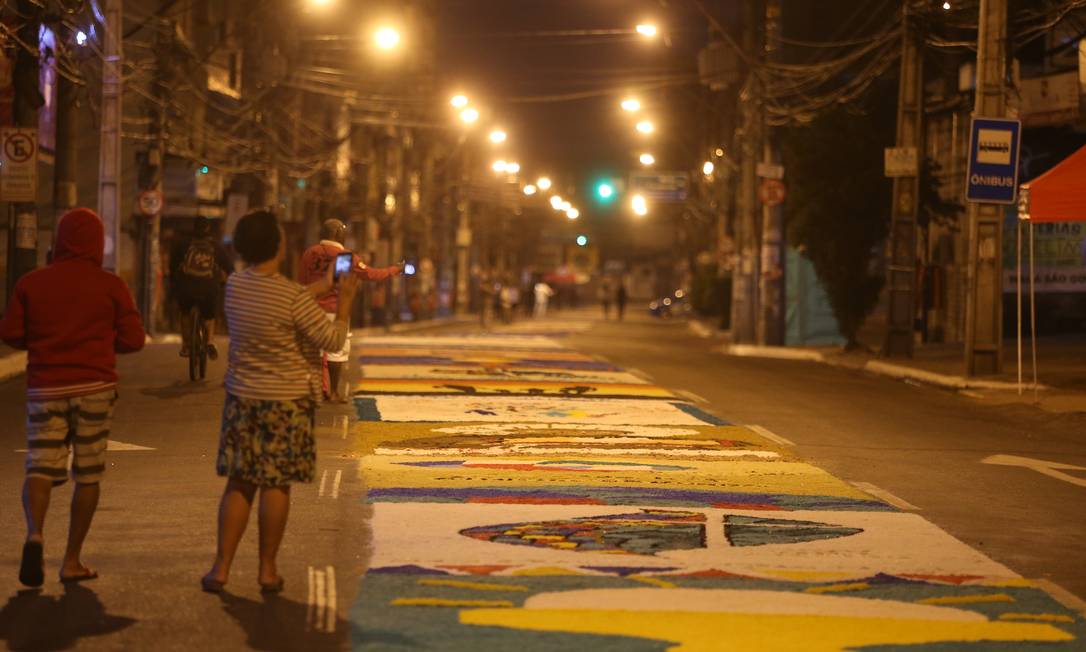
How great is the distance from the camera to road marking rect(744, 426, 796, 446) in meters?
16.1

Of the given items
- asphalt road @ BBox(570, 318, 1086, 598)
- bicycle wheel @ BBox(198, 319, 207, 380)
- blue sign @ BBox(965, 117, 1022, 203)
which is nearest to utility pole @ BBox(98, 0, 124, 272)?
asphalt road @ BBox(570, 318, 1086, 598)

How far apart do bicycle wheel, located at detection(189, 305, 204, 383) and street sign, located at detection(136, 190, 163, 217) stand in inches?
627

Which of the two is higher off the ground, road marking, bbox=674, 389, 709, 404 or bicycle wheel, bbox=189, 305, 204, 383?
bicycle wheel, bbox=189, 305, 204, 383

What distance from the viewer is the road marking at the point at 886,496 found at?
11.5 meters

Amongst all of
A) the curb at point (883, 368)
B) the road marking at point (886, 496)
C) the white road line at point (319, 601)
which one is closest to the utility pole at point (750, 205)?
the curb at point (883, 368)

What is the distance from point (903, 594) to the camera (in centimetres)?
829

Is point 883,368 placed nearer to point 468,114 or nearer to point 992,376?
point 992,376

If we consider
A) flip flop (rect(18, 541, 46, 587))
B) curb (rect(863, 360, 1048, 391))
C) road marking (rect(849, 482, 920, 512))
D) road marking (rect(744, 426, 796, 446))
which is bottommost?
Result: curb (rect(863, 360, 1048, 391))

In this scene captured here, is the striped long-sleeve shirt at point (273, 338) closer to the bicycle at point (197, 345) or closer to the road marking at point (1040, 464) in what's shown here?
the road marking at point (1040, 464)

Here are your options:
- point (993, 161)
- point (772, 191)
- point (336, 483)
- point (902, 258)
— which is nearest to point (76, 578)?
point (336, 483)

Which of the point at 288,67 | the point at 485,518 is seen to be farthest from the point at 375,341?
the point at 485,518

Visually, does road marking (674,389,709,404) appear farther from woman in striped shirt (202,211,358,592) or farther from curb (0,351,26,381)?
woman in striped shirt (202,211,358,592)

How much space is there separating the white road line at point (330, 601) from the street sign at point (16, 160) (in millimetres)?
20386

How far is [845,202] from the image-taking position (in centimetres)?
3778
